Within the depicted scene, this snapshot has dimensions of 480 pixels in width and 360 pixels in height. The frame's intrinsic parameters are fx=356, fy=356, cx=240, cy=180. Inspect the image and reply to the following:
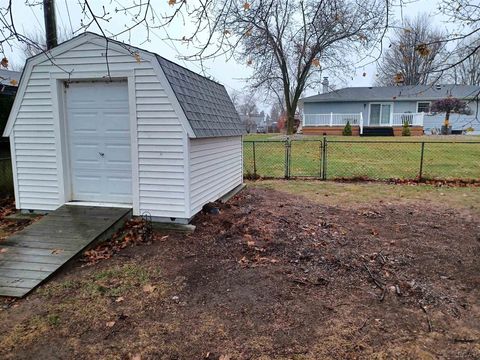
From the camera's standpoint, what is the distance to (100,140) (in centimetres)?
627

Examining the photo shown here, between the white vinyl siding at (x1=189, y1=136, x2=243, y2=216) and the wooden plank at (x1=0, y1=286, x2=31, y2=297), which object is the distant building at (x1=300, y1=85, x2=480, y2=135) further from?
the wooden plank at (x1=0, y1=286, x2=31, y2=297)

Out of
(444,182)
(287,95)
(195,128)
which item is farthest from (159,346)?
(287,95)

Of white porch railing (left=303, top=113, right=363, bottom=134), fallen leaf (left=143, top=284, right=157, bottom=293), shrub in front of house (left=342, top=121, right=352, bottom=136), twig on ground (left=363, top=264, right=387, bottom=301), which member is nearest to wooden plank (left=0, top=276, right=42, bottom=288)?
fallen leaf (left=143, top=284, right=157, bottom=293)

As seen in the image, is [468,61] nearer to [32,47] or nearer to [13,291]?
[32,47]

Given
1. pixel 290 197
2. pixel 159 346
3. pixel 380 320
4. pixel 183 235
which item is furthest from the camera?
pixel 290 197

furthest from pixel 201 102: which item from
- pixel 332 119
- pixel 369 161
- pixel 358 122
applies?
pixel 358 122

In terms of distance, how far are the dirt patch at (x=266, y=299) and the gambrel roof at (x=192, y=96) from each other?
192 cm

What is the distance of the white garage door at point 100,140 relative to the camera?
6.14 meters

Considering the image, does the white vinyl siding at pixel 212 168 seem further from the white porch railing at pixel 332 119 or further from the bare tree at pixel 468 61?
the white porch railing at pixel 332 119

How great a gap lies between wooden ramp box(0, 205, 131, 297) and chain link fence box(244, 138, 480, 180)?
6.16 metres

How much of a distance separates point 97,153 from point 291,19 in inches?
161

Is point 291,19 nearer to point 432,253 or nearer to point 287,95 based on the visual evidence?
point 432,253

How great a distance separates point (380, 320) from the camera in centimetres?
328

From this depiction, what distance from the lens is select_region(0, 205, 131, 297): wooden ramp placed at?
415cm
